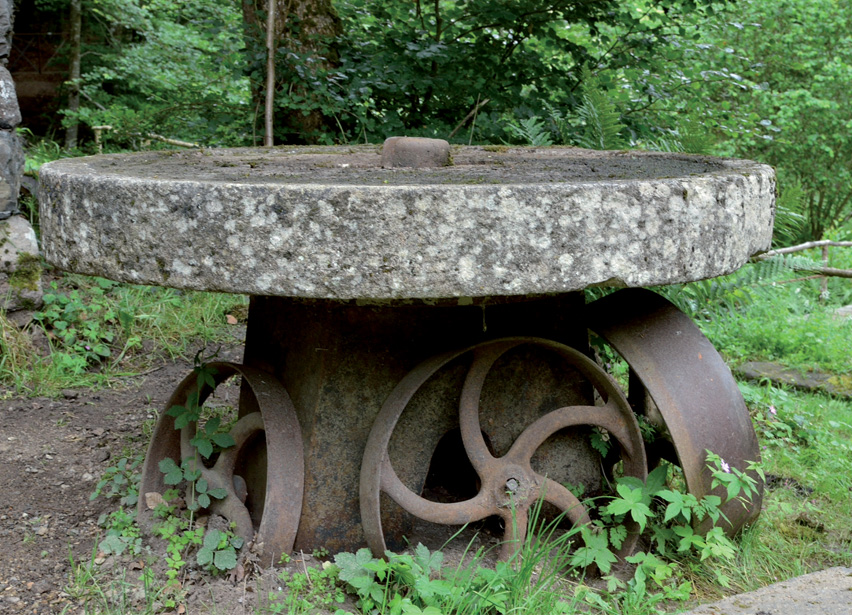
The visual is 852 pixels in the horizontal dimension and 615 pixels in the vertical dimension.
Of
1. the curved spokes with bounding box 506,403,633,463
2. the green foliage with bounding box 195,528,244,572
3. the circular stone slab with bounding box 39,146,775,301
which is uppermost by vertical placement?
the circular stone slab with bounding box 39,146,775,301

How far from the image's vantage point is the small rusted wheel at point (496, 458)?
1.80 meters

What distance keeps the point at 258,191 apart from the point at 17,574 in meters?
1.05

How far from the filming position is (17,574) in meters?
1.81

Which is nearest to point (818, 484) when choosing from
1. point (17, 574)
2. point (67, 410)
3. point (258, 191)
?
point (258, 191)

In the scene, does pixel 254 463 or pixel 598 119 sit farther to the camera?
pixel 598 119

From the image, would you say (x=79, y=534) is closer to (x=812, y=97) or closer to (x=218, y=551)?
(x=218, y=551)

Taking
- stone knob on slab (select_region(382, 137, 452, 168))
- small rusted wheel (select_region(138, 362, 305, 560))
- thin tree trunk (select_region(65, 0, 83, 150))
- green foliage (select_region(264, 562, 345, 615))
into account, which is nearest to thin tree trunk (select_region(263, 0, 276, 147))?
stone knob on slab (select_region(382, 137, 452, 168))

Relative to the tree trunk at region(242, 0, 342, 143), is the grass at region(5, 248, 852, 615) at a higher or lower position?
lower

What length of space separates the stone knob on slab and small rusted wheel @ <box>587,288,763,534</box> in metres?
0.58

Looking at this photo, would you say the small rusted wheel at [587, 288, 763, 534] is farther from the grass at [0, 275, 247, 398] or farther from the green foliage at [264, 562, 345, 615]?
the grass at [0, 275, 247, 398]

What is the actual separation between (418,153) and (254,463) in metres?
0.89

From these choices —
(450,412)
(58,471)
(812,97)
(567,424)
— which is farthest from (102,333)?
(812,97)

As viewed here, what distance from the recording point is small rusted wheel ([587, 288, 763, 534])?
1844mm

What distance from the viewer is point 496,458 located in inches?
75.1
